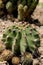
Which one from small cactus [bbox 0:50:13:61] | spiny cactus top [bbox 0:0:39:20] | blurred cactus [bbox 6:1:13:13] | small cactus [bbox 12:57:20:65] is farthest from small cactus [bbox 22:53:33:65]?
blurred cactus [bbox 6:1:13:13]

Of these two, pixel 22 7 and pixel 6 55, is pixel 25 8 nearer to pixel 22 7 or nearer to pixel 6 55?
pixel 22 7

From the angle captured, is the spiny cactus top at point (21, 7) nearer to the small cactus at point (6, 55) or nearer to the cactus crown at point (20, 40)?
the cactus crown at point (20, 40)

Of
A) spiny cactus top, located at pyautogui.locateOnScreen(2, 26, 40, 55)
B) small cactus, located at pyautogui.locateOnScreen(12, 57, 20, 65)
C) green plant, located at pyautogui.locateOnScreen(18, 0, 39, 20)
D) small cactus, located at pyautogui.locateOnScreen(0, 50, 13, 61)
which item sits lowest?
small cactus, located at pyautogui.locateOnScreen(12, 57, 20, 65)

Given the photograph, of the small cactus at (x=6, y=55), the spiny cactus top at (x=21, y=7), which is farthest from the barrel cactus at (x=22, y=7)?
the small cactus at (x=6, y=55)

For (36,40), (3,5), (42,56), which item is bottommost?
(42,56)

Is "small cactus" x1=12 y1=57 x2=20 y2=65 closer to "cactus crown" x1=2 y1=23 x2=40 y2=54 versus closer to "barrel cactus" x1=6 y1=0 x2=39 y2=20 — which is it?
"cactus crown" x1=2 y1=23 x2=40 y2=54

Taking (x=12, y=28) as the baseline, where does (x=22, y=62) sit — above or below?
below

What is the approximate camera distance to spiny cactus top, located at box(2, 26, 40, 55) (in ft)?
19.4

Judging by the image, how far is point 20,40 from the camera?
19.6 ft

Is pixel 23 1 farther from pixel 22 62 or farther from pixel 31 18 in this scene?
pixel 22 62

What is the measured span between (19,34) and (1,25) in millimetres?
2226

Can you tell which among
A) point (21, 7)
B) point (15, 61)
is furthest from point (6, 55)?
point (21, 7)

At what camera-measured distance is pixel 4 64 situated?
5.47m

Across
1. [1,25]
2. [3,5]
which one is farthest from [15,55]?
[3,5]
